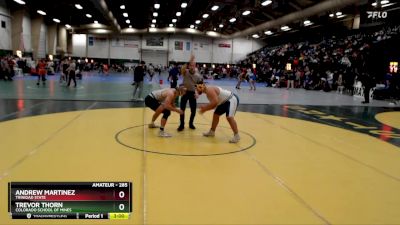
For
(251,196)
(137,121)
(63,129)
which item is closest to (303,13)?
(137,121)

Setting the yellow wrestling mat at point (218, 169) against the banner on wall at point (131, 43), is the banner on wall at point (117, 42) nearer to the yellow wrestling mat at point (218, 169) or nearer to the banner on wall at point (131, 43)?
the banner on wall at point (131, 43)

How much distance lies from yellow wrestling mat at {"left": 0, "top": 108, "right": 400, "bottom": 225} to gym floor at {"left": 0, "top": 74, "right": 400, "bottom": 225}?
1cm

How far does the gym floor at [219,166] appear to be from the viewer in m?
3.51

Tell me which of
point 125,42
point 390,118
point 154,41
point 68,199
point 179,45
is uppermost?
point 154,41

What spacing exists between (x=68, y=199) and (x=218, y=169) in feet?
9.46

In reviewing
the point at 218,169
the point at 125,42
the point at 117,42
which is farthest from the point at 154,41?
the point at 218,169

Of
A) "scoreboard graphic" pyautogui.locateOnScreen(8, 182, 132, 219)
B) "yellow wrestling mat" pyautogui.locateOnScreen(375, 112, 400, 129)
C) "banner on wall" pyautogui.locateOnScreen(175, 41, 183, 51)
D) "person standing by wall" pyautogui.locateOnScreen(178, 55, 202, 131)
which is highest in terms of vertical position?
"banner on wall" pyautogui.locateOnScreen(175, 41, 183, 51)

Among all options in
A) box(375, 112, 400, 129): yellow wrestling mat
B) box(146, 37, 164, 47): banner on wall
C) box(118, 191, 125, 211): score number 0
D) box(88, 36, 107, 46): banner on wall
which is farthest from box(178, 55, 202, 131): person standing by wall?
box(88, 36, 107, 46): banner on wall

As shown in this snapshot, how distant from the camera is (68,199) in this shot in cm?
215

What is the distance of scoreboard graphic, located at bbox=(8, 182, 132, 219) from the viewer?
2.14m

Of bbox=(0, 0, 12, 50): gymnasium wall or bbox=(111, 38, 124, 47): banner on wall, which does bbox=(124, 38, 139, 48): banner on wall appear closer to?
bbox=(111, 38, 124, 47): banner on wall

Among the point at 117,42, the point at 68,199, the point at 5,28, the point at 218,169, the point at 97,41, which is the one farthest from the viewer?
the point at 117,42

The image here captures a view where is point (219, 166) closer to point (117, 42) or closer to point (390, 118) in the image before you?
point (390, 118)

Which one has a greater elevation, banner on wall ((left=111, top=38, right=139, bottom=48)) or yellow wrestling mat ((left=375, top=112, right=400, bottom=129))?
banner on wall ((left=111, top=38, right=139, bottom=48))
